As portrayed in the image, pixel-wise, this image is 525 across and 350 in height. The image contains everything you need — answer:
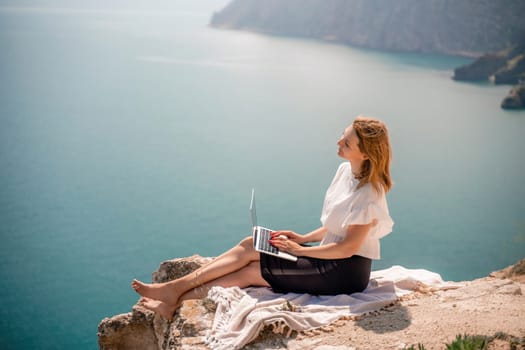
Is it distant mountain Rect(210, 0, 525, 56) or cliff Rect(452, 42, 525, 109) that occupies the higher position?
distant mountain Rect(210, 0, 525, 56)

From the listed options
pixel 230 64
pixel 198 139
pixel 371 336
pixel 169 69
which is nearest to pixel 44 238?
pixel 198 139

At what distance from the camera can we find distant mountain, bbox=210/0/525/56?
122ft

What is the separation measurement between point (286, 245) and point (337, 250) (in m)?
0.30

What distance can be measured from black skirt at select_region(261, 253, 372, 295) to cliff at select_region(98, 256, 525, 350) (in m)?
0.23

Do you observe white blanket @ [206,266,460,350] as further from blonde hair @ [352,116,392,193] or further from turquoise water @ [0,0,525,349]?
turquoise water @ [0,0,525,349]

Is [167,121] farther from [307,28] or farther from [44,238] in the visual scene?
[307,28]

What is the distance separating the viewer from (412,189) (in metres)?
13.1

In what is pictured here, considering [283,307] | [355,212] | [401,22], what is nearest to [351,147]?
[355,212]

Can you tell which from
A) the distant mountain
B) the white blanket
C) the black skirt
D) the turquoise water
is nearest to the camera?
the white blanket

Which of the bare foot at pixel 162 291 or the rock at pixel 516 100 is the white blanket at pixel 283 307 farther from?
the rock at pixel 516 100

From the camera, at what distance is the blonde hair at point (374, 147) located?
2.92 m

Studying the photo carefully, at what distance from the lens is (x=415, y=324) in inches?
111

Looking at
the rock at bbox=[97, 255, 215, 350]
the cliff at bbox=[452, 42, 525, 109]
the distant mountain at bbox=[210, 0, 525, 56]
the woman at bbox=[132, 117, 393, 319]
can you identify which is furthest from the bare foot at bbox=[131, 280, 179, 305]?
the distant mountain at bbox=[210, 0, 525, 56]

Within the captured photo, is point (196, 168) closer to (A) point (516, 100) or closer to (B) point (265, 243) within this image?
(B) point (265, 243)
